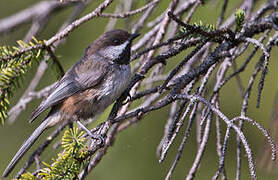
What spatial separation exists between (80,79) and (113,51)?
40 cm

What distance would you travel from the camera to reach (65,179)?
6.60ft

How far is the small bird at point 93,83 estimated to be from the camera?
11.7 ft

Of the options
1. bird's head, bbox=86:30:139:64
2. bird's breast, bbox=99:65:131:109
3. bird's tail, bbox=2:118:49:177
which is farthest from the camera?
bird's head, bbox=86:30:139:64

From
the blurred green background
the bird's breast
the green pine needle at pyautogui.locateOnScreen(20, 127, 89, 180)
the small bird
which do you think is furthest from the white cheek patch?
the green pine needle at pyautogui.locateOnScreen(20, 127, 89, 180)

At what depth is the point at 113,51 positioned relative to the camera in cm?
383

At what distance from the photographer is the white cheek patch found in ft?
12.3

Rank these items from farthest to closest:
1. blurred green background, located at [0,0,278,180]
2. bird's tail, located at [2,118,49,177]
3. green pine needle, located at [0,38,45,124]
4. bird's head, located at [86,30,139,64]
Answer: blurred green background, located at [0,0,278,180], bird's head, located at [86,30,139,64], bird's tail, located at [2,118,49,177], green pine needle, located at [0,38,45,124]

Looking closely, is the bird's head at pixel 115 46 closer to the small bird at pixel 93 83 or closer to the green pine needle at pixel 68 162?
the small bird at pixel 93 83

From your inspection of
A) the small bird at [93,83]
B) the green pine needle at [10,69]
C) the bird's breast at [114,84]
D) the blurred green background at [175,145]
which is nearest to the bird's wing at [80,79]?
the small bird at [93,83]

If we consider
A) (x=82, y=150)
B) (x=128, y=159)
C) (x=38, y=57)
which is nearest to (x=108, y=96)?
(x=128, y=159)

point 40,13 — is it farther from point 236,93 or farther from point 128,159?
point 236,93

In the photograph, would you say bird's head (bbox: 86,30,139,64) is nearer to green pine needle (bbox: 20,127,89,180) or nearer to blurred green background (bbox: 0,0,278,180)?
blurred green background (bbox: 0,0,278,180)

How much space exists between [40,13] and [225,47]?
8.31 feet

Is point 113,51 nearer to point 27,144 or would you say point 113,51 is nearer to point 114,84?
point 114,84
